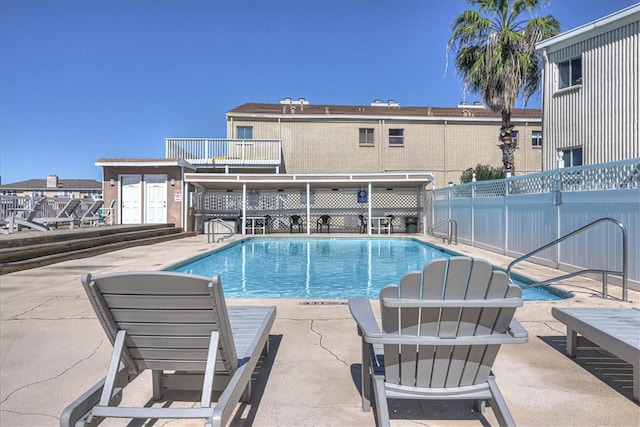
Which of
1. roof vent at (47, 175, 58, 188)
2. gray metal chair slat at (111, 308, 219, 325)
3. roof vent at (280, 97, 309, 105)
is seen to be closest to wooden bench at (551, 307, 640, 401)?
gray metal chair slat at (111, 308, 219, 325)

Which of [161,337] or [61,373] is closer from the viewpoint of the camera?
[161,337]

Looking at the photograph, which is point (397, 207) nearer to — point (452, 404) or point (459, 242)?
point (459, 242)

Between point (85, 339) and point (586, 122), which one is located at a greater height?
point (586, 122)

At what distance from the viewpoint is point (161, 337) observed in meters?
1.87

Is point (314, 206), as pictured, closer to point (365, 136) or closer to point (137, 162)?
point (365, 136)

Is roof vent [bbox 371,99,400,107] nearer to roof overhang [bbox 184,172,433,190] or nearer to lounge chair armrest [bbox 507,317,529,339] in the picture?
roof overhang [bbox 184,172,433,190]

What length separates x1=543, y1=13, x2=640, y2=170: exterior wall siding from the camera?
10.4m

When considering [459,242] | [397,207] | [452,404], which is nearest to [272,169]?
[397,207]

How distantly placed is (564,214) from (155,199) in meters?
14.9

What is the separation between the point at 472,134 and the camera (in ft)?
68.6

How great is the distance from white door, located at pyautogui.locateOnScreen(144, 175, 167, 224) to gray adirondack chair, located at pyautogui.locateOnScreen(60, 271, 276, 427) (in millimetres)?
15259

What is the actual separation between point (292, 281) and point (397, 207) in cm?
1136

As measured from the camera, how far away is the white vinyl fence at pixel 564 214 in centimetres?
538

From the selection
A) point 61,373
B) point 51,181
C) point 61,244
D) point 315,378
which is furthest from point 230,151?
point 51,181
